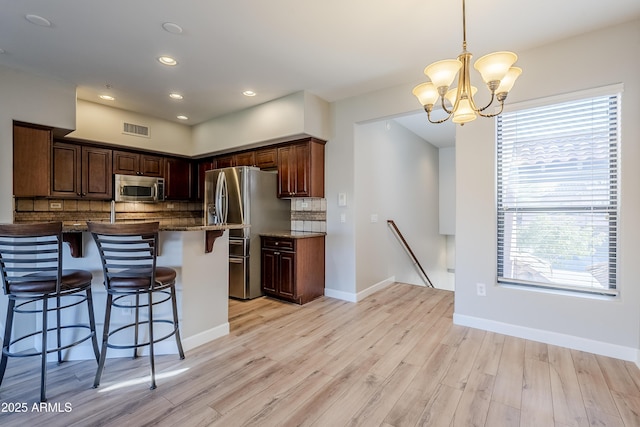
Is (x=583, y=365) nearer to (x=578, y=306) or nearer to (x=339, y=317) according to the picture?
(x=578, y=306)

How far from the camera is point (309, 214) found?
446cm

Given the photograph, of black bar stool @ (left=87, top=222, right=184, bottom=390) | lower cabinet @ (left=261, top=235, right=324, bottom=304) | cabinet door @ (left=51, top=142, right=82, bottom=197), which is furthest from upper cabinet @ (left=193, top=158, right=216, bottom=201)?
black bar stool @ (left=87, top=222, right=184, bottom=390)

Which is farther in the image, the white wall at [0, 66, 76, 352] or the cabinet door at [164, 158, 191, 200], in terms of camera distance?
the cabinet door at [164, 158, 191, 200]

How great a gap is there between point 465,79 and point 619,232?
190cm

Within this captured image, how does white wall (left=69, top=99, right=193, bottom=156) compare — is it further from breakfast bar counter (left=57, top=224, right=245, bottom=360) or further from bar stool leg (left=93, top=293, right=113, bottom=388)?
bar stool leg (left=93, top=293, right=113, bottom=388)

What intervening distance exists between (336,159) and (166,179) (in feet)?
10.2

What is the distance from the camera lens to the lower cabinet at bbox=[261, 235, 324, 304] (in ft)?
12.6

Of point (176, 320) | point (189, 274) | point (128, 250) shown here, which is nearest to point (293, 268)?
point (189, 274)

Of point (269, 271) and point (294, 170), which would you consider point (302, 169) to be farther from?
point (269, 271)

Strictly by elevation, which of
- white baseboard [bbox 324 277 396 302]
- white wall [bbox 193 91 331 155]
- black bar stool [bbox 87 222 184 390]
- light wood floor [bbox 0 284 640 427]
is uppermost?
white wall [bbox 193 91 331 155]

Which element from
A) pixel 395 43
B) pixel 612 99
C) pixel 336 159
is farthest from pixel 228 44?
pixel 612 99

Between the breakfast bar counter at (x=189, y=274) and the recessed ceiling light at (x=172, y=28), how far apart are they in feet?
5.38

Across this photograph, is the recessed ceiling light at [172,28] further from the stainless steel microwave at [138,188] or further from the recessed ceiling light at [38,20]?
the stainless steel microwave at [138,188]

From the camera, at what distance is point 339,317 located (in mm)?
3436
